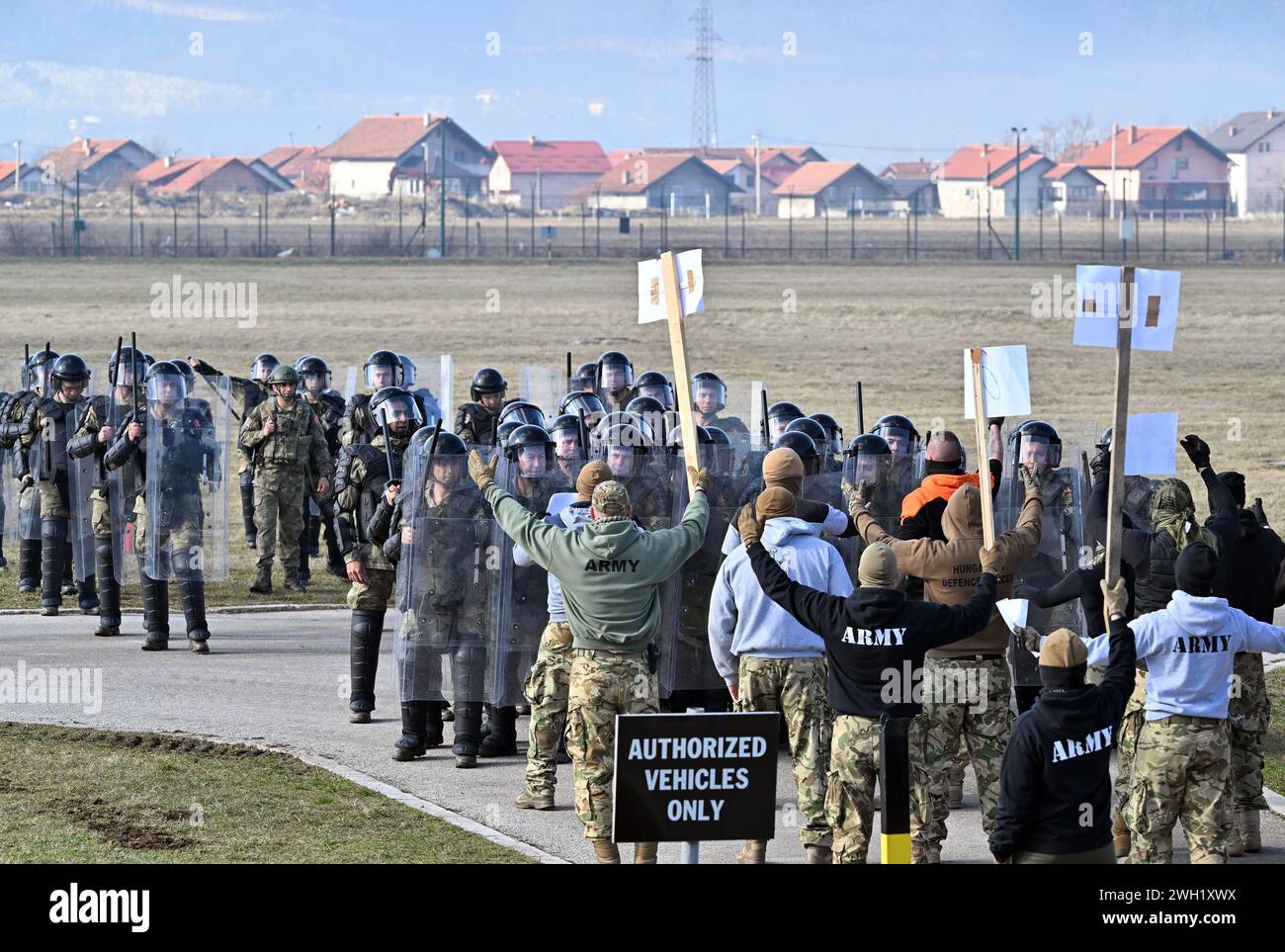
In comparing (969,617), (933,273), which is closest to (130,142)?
(933,273)

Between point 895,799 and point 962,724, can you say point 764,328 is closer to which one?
point 962,724

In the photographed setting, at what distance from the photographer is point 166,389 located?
572 inches

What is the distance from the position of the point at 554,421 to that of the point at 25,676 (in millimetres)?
4391

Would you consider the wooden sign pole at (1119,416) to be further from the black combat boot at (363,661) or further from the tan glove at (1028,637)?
the black combat boot at (363,661)

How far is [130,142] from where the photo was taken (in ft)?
462

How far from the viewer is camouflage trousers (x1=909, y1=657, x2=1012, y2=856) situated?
30.1 ft

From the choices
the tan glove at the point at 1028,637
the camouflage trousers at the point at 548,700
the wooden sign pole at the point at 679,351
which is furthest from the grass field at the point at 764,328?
the tan glove at the point at 1028,637

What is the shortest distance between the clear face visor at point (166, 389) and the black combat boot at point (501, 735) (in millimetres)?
4236

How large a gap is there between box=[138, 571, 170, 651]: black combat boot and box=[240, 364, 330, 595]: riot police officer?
2608mm

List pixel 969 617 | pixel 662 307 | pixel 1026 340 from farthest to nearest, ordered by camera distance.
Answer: pixel 1026 340 < pixel 662 307 < pixel 969 617

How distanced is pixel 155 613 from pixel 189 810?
464 cm

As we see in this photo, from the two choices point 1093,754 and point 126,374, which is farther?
point 126,374
